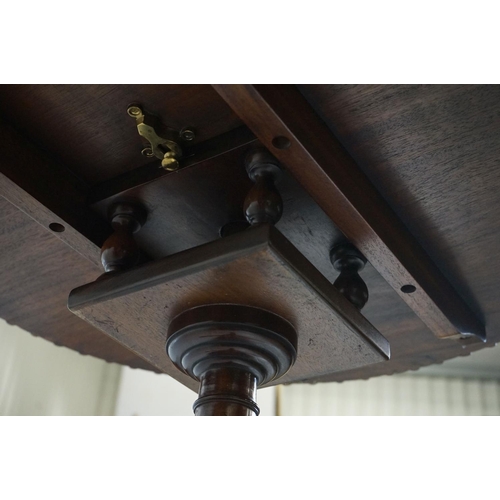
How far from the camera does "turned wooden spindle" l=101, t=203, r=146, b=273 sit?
1.01 metres

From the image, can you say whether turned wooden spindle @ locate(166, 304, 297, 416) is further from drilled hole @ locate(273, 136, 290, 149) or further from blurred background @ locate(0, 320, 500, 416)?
blurred background @ locate(0, 320, 500, 416)

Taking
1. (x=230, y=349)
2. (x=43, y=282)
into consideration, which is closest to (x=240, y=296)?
(x=230, y=349)

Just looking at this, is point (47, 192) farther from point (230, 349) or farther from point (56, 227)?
point (230, 349)

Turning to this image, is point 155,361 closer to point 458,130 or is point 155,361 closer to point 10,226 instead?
point 10,226

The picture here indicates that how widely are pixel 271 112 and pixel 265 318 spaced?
28 centimetres

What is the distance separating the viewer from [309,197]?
3.34 feet

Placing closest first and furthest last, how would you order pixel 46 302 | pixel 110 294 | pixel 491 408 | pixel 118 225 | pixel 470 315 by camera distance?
pixel 110 294
pixel 118 225
pixel 470 315
pixel 46 302
pixel 491 408

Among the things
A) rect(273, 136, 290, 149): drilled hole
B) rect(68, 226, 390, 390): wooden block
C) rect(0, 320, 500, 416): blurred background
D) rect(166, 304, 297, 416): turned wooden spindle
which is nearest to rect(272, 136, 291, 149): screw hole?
rect(273, 136, 290, 149): drilled hole

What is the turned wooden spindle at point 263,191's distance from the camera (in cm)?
90

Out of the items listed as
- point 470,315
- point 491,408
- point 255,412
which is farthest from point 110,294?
point 491,408

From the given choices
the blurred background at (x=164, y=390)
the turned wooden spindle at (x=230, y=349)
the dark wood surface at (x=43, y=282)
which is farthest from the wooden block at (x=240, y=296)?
the blurred background at (x=164, y=390)

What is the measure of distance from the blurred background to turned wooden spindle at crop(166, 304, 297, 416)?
1.73 meters

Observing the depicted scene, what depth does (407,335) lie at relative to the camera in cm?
136

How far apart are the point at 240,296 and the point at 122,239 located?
0.70 feet
